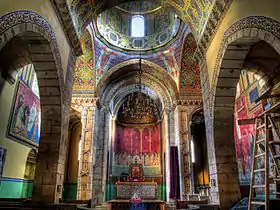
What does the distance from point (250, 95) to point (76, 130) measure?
10.5 m

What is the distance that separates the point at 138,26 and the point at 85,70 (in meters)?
4.64

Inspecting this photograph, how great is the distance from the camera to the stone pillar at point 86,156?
32.7ft

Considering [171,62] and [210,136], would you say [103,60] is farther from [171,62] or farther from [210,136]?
[210,136]

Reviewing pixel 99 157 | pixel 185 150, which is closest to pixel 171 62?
pixel 185 150

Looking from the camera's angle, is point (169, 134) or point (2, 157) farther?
point (169, 134)

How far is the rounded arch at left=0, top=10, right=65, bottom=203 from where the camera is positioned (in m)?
4.99

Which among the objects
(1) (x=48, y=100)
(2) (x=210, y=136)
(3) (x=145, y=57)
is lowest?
(2) (x=210, y=136)

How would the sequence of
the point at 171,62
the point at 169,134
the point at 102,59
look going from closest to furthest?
the point at 102,59 → the point at 171,62 → the point at 169,134

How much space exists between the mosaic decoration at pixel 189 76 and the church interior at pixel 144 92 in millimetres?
52

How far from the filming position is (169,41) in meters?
12.1

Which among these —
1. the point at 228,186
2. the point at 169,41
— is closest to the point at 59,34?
the point at 228,186

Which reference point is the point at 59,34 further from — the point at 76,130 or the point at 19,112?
the point at 76,130

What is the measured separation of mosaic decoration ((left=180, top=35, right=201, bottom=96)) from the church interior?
0.17 ft

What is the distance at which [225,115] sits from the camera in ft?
18.8
